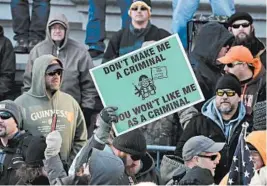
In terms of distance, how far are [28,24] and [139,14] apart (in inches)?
57.4

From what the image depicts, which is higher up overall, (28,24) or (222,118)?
(28,24)

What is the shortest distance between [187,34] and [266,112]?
2.54 m

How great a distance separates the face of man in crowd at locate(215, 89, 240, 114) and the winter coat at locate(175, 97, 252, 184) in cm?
4

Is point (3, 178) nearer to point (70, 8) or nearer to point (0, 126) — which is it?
point (0, 126)

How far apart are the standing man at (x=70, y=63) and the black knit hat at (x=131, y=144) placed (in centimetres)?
230

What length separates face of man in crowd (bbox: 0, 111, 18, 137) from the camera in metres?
11.5

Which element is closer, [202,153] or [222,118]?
[202,153]

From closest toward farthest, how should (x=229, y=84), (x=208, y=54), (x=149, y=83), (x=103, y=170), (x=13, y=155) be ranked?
(x=103, y=170), (x=149, y=83), (x=13, y=155), (x=229, y=84), (x=208, y=54)

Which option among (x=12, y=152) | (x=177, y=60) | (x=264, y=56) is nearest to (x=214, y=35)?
(x=264, y=56)

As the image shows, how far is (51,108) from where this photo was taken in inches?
472

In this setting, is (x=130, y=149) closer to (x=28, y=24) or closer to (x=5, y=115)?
(x=5, y=115)

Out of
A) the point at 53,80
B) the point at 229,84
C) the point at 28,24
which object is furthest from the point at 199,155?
the point at 28,24

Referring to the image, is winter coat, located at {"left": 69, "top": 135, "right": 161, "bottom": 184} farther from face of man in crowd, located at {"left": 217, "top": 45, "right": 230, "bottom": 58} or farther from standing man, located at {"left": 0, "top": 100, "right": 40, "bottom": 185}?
face of man in crowd, located at {"left": 217, "top": 45, "right": 230, "bottom": 58}

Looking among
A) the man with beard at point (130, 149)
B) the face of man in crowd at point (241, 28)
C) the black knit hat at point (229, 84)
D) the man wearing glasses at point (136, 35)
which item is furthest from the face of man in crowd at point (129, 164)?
the man wearing glasses at point (136, 35)
